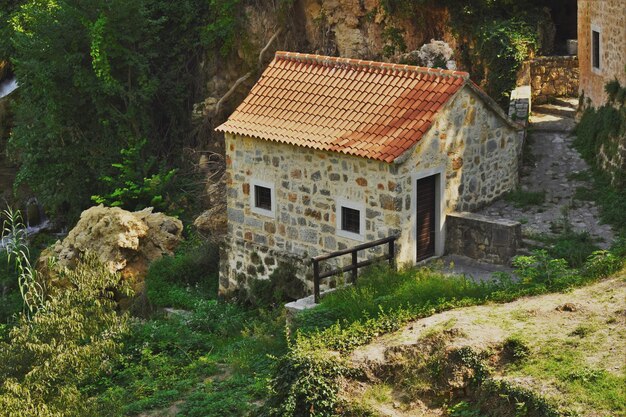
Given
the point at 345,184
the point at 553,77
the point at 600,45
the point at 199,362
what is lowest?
the point at 199,362

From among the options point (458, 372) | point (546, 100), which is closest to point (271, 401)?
point (458, 372)

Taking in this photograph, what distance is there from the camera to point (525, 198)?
21859 mm

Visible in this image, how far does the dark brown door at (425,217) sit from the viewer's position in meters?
19.9

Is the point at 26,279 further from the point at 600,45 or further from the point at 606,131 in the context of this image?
the point at 600,45

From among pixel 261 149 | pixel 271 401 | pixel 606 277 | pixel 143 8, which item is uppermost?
pixel 143 8

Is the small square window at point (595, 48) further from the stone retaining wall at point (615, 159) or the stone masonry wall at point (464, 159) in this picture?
the stone masonry wall at point (464, 159)

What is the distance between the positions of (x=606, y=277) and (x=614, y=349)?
98.8 inches

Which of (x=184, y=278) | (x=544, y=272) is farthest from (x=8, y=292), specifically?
(x=544, y=272)

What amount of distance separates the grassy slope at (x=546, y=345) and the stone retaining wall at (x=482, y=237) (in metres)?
3.33

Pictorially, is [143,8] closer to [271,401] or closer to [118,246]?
[118,246]

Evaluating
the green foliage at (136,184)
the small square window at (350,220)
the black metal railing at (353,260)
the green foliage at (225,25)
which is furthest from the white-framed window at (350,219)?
the green foliage at (225,25)

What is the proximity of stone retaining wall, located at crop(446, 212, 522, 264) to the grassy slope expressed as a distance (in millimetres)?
3327

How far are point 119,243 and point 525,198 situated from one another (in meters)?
8.50

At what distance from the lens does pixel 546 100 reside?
27219mm
